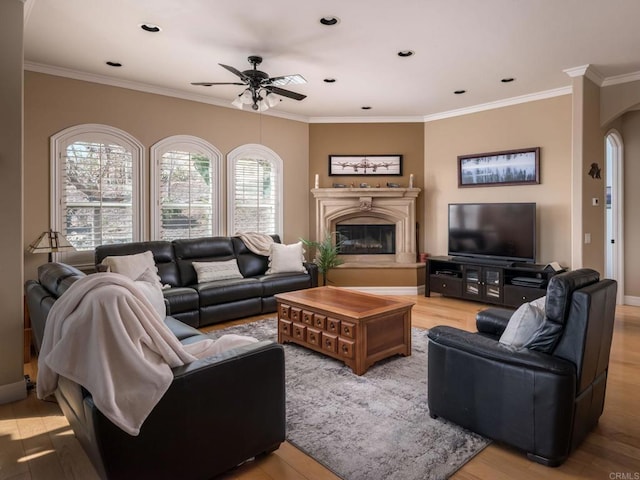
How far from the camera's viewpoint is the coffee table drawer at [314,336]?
3711 millimetres

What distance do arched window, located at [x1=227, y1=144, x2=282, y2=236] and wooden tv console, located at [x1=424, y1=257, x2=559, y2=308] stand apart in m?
2.66

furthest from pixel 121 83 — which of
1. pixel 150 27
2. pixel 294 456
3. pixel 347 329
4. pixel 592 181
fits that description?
pixel 592 181

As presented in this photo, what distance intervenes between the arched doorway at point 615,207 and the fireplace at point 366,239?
3.15m

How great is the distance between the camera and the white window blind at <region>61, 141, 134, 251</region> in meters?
4.80

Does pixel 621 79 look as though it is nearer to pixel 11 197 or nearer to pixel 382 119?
pixel 382 119

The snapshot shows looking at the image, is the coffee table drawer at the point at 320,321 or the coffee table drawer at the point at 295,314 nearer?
the coffee table drawer at the point at 320,321

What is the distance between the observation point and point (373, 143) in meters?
6.98

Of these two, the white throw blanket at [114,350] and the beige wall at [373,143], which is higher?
the beige wall at [373,143]

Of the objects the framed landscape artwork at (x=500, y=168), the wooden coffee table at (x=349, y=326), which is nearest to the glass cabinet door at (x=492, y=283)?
the framed landscape artwork at (x=500, y=168)

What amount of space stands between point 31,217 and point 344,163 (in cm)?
451

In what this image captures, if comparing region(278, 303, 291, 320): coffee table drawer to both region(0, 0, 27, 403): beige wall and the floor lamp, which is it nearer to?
region(0, 0, 27, 403): beige wall

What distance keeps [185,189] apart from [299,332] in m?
2.93

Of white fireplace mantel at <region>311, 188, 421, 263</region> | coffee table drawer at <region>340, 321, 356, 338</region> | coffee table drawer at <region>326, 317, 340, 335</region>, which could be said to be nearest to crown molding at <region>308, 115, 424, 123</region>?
white fireplace mantel at <region>311, 188, 421, 263</region>

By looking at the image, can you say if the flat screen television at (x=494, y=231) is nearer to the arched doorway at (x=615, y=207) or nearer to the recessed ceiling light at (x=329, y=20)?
the arched doorway at (x=615, y=207)
